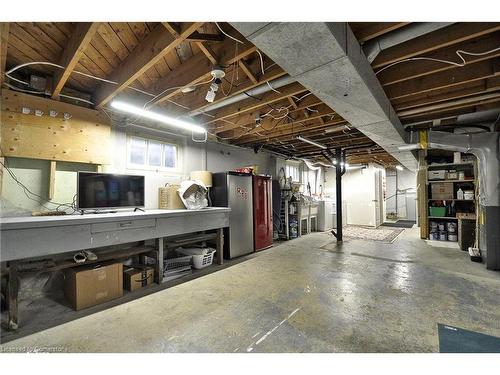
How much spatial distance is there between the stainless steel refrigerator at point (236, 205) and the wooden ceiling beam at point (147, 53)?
2.24m

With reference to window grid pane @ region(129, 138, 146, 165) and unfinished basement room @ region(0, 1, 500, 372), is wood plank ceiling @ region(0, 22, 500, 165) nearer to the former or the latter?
unfinished basement room @ region(0, 1, 500, 372)

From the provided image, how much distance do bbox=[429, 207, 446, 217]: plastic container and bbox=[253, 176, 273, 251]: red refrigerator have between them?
407 centimetres

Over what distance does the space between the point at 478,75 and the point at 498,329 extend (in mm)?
2533

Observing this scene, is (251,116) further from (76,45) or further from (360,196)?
(360,196)

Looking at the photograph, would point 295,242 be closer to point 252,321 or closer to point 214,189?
point 214,189

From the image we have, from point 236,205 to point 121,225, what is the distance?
2168mm

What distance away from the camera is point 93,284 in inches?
96.3

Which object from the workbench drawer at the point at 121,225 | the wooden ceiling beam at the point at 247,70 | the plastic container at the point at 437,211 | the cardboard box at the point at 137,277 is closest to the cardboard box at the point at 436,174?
the plastic container at the point at 437,211

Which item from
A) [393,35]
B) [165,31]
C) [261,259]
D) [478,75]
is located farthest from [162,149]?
[478,75]

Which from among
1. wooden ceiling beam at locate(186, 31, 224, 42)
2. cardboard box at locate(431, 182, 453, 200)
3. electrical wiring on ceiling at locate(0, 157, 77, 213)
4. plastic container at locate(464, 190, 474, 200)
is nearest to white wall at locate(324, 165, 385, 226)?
cardboard box at locate(431, 182, 453, 200)

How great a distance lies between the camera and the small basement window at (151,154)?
11.8 feet

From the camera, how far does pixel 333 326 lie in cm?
200

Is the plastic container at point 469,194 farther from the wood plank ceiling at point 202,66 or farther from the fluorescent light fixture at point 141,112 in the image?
the fluorescent light fixture at point 141,112

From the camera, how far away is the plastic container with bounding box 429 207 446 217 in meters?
5.35
